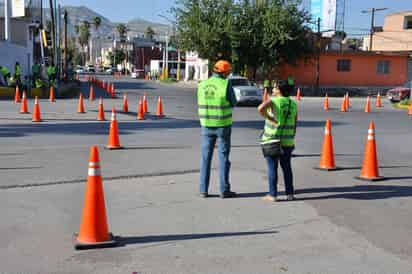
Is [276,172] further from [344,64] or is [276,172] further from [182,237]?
[344,64]

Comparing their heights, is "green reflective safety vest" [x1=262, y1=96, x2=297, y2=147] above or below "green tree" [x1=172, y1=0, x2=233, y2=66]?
below

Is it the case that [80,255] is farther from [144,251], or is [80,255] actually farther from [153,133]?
[153,133]

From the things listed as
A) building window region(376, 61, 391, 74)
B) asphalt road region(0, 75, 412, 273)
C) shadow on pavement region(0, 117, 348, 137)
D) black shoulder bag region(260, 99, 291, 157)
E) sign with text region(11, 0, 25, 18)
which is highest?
sign with text region(11, 0, 25, 18)

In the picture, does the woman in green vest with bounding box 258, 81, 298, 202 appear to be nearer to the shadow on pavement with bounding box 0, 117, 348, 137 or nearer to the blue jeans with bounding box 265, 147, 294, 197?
the blue jeans with bounding box 265, 147, 294, 197

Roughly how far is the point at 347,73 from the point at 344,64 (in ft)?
2.79

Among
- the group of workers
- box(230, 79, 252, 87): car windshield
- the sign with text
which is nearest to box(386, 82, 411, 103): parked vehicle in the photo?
box(230, 79, 252, 87): car windshield

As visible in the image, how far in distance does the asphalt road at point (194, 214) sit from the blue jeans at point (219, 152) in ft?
0.90

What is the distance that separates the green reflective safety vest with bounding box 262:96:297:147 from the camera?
7.93m

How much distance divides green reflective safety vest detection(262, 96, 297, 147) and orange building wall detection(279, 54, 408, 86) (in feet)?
139

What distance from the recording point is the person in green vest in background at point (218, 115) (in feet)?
26.0

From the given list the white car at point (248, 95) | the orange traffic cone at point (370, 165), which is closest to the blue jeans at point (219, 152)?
the orange traffic cone at point (370, 165)

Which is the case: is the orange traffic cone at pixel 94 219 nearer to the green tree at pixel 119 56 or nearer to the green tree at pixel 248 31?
the green tree at pixel 248 31

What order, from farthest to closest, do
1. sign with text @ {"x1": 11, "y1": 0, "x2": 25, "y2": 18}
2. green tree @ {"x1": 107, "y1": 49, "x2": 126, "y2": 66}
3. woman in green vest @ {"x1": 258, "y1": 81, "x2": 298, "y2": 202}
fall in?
1. green tree @ {"x1": 107, "y1": 49, "x2": 126, "y2": 66}
2. sign with text @ {"x1": 11, "y1": 0, "x2": 25, "y2": 18}
3. woman in green vest @ {"x1": 258, "y1": 81, "x2": 298, "y2": 202}

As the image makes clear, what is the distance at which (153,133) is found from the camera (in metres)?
16.0
